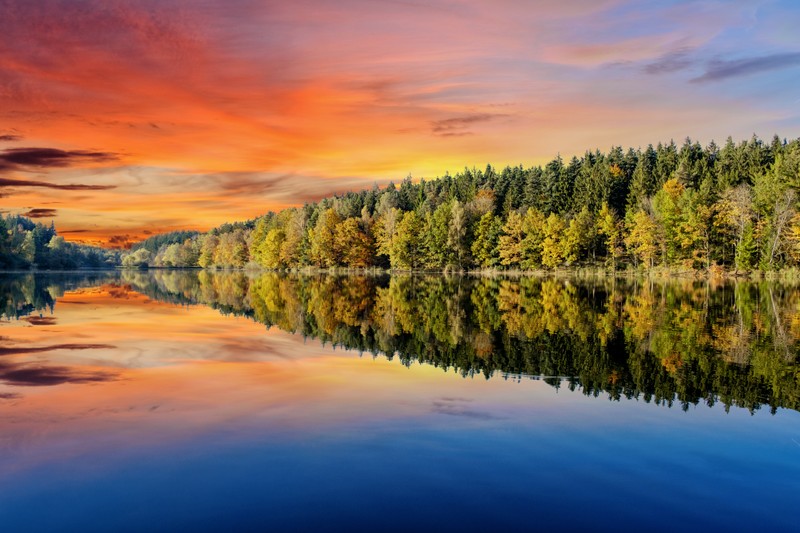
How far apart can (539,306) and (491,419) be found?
86.6 feet

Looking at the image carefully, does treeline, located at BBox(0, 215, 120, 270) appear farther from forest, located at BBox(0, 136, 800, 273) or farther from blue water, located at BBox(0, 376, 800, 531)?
blue water, located at BBox(0, 376, 800, 531)

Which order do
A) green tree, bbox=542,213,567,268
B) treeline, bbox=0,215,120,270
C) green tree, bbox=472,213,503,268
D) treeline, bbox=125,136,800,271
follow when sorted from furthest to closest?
treeline, bbox=0,215,120,270
green tree, bbox=472,213,503,268
green tree, bbox=542,213,567,268
treeline, bbox=125,136,800,271

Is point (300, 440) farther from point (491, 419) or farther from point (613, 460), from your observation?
point (613, 460)

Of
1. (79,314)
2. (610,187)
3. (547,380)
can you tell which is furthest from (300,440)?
(610,187)

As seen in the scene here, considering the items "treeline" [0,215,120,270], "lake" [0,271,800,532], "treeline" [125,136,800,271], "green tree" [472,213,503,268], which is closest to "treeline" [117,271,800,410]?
"lake" [0,271,800,532]

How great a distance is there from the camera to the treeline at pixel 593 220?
8694 cm

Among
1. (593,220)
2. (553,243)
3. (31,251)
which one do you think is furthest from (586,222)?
(31,251)

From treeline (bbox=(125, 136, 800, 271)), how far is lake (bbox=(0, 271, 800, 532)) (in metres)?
74.6

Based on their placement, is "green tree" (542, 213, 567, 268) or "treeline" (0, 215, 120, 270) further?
"treeline" (0, 215, 120, 270)

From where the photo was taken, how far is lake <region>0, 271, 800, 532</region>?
7.56m

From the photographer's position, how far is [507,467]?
8.98 metres

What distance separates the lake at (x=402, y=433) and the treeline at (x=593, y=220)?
74597 millimetres

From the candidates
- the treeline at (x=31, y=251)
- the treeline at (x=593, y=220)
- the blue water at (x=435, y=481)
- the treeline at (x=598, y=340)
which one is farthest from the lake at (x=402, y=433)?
the treeline at (x=31, y=251)

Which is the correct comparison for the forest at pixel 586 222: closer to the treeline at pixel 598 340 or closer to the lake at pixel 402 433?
the treeline at pixel 598 340
